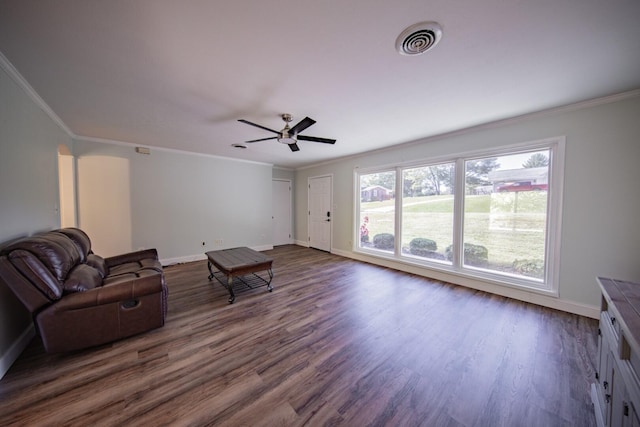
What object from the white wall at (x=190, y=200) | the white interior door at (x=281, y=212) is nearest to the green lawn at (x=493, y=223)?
the white interior door at (x=281, y=212)

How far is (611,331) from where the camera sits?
3.91 ft

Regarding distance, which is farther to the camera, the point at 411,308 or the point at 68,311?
the point at 411,308

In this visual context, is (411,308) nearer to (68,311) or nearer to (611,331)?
(611,331)

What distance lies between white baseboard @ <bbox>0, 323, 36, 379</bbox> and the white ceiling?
2333 millimetres

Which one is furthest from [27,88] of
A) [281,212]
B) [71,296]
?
[281,212]

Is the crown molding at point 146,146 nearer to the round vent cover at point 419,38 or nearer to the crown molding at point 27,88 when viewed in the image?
the crown molding at point 27,88

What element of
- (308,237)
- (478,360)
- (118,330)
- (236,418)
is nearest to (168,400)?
(236,418)

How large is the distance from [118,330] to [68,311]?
40 cm

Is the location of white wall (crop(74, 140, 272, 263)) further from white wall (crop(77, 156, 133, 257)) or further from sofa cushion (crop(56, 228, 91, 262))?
sofa cushion (crop(56, 228, 91, 262))

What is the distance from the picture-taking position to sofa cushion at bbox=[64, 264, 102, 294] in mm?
1808

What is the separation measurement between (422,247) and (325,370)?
302 centimetres

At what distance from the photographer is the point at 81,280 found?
1.89 meters

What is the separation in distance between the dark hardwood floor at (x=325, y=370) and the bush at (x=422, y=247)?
119 cm

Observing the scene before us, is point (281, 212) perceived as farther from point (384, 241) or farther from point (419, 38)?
point (419, 38)
